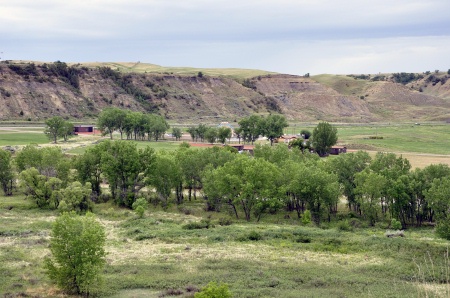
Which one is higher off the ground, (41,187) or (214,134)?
A: (214,134)

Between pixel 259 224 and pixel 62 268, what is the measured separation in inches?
1050

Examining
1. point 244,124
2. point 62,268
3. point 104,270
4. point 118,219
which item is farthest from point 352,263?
point 244,124

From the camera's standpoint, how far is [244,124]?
129750mm

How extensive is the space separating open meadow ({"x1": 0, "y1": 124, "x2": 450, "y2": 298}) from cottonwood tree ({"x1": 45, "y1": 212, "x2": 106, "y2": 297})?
0.93 meters

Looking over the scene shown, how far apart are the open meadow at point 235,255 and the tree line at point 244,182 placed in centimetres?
190

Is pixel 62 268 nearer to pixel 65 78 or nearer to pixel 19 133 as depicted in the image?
pixel 19 133

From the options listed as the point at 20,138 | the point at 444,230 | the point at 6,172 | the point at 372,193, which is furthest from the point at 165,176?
the point at 20,138

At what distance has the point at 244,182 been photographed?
59.4 meters

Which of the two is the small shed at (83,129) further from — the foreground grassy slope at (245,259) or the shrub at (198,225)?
the shrub at (198,225)

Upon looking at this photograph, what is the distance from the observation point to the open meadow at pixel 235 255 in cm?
3325

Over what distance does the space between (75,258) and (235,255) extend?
13570 millimetres

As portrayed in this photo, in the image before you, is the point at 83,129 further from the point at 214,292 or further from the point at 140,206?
the point at 214,292

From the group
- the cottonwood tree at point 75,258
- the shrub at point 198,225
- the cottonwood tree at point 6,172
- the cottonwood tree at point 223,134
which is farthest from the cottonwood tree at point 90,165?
the cottonwood tree at point 223,134

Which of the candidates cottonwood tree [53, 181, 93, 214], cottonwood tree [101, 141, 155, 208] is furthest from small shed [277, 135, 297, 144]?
cottonwood tree [53, 181, 93, 214]
